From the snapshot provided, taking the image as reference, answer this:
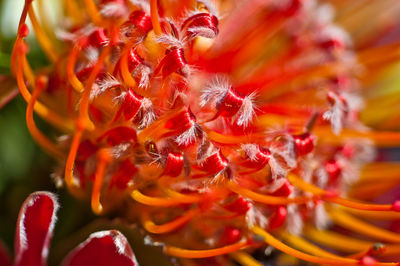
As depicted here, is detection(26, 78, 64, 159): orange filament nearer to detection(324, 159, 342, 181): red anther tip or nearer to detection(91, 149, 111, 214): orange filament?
detection(91, 149, 111, 214): orange filament

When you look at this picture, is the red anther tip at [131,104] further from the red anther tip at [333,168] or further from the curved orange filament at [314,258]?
the red anther tip at [333,168]

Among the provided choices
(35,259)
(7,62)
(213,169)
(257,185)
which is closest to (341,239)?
(257,185)

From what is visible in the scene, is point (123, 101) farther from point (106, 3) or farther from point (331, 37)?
A: point (331, 37)

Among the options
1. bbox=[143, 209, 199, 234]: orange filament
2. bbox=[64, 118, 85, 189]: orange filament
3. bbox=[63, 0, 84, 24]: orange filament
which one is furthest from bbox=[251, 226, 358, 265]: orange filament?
bbox=[63, 0, 84, 24]: orange filament

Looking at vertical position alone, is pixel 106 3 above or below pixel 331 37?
below

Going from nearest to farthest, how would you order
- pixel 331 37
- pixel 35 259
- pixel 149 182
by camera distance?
1. pixel 35 259
2. pixel 149 182
3. pixel 331 37

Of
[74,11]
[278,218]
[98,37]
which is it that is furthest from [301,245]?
[74,11]

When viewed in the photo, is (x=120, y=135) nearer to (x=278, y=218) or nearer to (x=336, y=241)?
(x=278, y=218)
